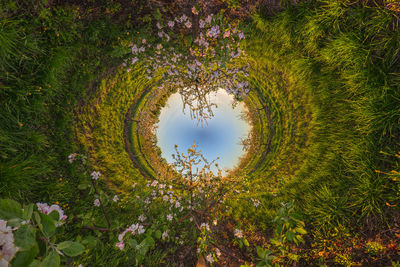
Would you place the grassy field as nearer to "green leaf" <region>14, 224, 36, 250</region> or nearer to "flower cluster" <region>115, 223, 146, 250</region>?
"flower cluster" <region>115, 223, 146, 250</region>

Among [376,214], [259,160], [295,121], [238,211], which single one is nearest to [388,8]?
[295,121]

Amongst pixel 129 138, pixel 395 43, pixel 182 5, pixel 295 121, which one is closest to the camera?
pixel 395 43

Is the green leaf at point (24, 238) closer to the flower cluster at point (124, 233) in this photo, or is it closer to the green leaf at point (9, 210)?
the green leaf at point (9, 210)

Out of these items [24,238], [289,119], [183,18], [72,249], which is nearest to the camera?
[24,238]

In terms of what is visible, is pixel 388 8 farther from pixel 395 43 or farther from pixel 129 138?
pixel 129 138

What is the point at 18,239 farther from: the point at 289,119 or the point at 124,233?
the point at 289,119

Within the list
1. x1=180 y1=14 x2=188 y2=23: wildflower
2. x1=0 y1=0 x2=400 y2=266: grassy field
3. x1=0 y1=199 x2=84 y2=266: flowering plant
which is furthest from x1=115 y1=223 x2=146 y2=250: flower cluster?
x1=180 y1=14 x2=188 y2=23: wildflower

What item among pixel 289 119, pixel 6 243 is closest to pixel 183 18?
pixel 289 119
